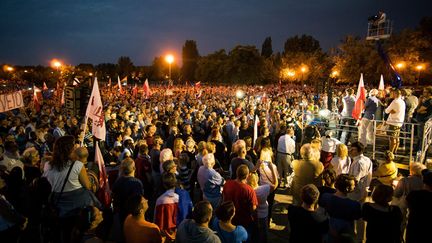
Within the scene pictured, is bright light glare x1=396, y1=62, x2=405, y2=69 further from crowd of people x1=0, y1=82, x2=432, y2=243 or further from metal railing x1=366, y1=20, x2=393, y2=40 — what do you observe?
crowd of people x1=0, y1=82, x2=432, y2=243

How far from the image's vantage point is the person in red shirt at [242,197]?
4.49 meters

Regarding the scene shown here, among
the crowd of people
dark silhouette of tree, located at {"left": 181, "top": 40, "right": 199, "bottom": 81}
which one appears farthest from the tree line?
the crowd of people

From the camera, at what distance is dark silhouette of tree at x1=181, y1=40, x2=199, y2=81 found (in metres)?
99.4

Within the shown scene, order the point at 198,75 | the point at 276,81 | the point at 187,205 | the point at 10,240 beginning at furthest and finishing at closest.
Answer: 1. the point at 198,75
2. the point at 276,81
3. the point at 187,205
4. the point at 10,240

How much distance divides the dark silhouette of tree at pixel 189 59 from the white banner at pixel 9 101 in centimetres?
8825

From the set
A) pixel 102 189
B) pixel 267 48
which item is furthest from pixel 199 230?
pixel 267 48

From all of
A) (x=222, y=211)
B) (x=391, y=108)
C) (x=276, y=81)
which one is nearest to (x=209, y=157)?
(x=222, y=211)

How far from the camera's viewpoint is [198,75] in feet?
278

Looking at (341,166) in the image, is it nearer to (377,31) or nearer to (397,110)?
(397,110)

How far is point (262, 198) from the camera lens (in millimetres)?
4836

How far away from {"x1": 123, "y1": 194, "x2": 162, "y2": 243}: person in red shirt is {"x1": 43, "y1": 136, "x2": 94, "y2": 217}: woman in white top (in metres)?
1.06

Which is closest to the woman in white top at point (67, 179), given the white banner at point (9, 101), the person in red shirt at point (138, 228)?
the person in red shirt at point (138, 228)

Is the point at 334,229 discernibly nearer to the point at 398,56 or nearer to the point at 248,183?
the point at 248,183

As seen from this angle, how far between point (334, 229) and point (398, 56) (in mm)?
42215
